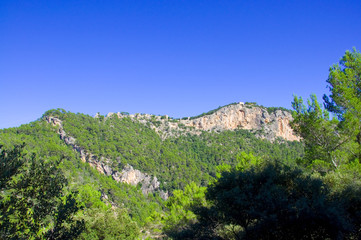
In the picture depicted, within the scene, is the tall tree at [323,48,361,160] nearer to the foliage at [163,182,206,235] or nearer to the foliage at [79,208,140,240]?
the foliage at [163,182,206,235]

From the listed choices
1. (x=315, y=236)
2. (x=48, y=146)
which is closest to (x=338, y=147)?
(x=315, y=236)

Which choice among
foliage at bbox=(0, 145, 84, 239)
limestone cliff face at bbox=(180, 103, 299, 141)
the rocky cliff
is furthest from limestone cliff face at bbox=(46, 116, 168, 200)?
foliage at bbox=(0, 145, 84, 239)

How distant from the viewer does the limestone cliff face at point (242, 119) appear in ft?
433

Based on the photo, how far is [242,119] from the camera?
138 meters

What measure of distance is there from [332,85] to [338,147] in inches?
204

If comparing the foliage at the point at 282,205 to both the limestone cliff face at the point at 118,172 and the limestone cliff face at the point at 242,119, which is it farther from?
the limestone cliff face at the point at 242,119

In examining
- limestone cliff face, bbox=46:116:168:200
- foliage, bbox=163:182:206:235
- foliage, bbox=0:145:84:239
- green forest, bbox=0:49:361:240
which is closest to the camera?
foliage, bbox=0:145:84:239

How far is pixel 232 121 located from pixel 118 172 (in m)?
81.8

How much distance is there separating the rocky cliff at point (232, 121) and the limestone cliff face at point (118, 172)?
44.9 m

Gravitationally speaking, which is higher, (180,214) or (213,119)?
(213,119)

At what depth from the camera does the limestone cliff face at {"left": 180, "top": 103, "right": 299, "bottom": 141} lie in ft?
433

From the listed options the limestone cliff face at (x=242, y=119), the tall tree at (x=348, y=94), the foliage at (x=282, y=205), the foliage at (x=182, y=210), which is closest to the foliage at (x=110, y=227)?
the foliage at (x=182, y=210)

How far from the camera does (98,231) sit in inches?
789

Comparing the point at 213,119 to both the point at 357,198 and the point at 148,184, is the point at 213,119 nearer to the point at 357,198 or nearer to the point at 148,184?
the point at 148,184
